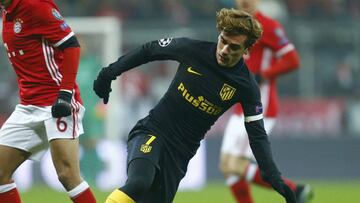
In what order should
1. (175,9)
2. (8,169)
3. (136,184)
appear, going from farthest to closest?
(175,9), (8,169), (136,184)

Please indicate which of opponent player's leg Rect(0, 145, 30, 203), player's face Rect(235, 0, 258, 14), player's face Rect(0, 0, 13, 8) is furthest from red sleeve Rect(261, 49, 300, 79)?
player's face Rect(0, 0, 13, 8)

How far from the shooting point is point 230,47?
20.9 ft

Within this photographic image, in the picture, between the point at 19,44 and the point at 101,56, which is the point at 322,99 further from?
the point at 19,44

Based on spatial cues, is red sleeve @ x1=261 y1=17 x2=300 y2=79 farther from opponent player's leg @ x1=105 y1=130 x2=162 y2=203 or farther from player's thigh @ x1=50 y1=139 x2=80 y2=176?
player's thigh @ x1=50 y1=139 x2=80 y2=176

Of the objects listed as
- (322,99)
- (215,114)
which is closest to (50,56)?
(215,114)

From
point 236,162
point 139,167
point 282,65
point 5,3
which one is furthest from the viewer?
point 282,65

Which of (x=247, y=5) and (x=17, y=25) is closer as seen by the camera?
(x=17, y=25)

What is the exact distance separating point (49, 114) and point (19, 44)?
55 cm

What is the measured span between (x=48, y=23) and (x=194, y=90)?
1.17 m

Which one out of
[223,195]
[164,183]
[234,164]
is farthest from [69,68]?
[223,195]

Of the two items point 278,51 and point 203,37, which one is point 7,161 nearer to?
point 278,51

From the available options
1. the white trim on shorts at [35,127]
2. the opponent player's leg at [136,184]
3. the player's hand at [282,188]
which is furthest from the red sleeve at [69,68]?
the player's hand at [282,188]

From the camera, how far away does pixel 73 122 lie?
6.88 metres

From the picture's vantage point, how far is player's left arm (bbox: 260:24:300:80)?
9.35m
